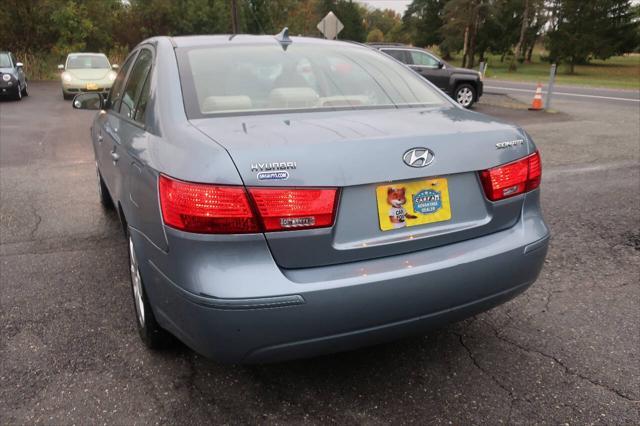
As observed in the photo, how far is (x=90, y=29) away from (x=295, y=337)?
3440cm

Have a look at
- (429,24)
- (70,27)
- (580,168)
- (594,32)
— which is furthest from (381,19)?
(580,168)

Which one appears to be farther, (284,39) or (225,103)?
(284,39)

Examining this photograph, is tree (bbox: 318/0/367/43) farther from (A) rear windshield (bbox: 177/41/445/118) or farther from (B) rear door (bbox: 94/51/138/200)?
(A) rear windshield (bbox: 177/41/445/118)

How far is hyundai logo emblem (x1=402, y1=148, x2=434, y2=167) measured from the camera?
2029 millimetres

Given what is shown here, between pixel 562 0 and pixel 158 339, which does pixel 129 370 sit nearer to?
pixel 158 339

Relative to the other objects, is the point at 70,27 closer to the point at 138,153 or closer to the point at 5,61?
the point at 5,61

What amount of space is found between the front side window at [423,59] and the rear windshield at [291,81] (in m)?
12.4

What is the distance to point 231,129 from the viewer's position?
2.15 m

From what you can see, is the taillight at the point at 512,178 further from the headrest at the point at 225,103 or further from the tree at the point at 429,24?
the tree at the point at 429,24

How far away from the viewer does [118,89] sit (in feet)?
12.7

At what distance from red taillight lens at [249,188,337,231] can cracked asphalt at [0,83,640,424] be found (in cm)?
90

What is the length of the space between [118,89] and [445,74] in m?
12.4

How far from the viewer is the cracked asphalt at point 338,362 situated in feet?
7.48

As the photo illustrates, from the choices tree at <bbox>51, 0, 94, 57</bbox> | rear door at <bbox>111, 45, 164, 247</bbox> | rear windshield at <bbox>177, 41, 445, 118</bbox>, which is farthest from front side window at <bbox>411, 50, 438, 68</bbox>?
tree at <bbox>51, 0, 94, 57</bbox>
